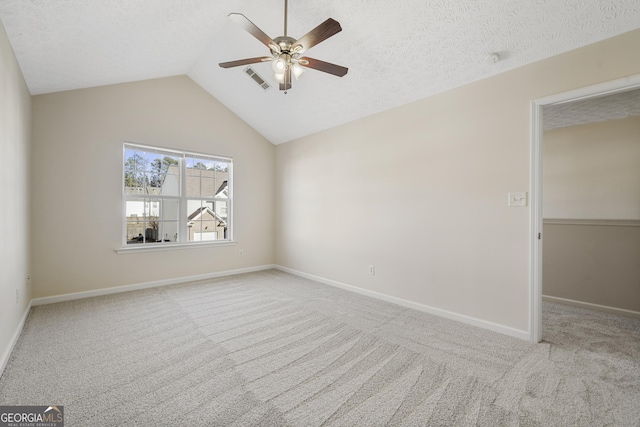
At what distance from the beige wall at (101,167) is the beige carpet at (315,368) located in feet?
2.37

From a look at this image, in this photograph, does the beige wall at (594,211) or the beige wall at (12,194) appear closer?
the beige wall at (12,194)

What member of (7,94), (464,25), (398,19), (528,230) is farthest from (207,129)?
(528,230)

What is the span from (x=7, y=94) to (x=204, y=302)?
271 cm

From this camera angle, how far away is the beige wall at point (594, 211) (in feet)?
10.7

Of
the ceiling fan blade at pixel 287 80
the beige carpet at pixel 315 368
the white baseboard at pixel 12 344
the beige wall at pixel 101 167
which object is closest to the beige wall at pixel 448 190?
the beige carpet at pixel 315 368

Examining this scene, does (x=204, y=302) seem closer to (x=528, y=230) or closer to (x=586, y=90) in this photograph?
(x=528, y=230)

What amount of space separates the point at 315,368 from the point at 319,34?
2476 millimetres

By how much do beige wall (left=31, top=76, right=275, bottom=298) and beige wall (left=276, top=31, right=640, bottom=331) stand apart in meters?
2.11

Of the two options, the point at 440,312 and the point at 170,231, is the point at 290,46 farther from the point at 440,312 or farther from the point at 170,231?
the point at 170,231

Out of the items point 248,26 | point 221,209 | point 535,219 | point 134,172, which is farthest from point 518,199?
point 134,172

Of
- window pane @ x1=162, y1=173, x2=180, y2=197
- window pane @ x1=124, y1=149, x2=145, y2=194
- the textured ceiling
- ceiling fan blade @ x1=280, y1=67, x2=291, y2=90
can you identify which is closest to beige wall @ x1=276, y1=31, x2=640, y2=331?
the textured ceiling

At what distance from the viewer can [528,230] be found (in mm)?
2551

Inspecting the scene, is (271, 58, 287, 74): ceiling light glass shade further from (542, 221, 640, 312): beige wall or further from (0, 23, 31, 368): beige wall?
(542, 221, 640, 312): beige wall

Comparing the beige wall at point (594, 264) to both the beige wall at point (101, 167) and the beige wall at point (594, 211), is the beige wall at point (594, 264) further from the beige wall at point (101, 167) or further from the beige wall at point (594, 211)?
the beige wall at point (101, 167)
